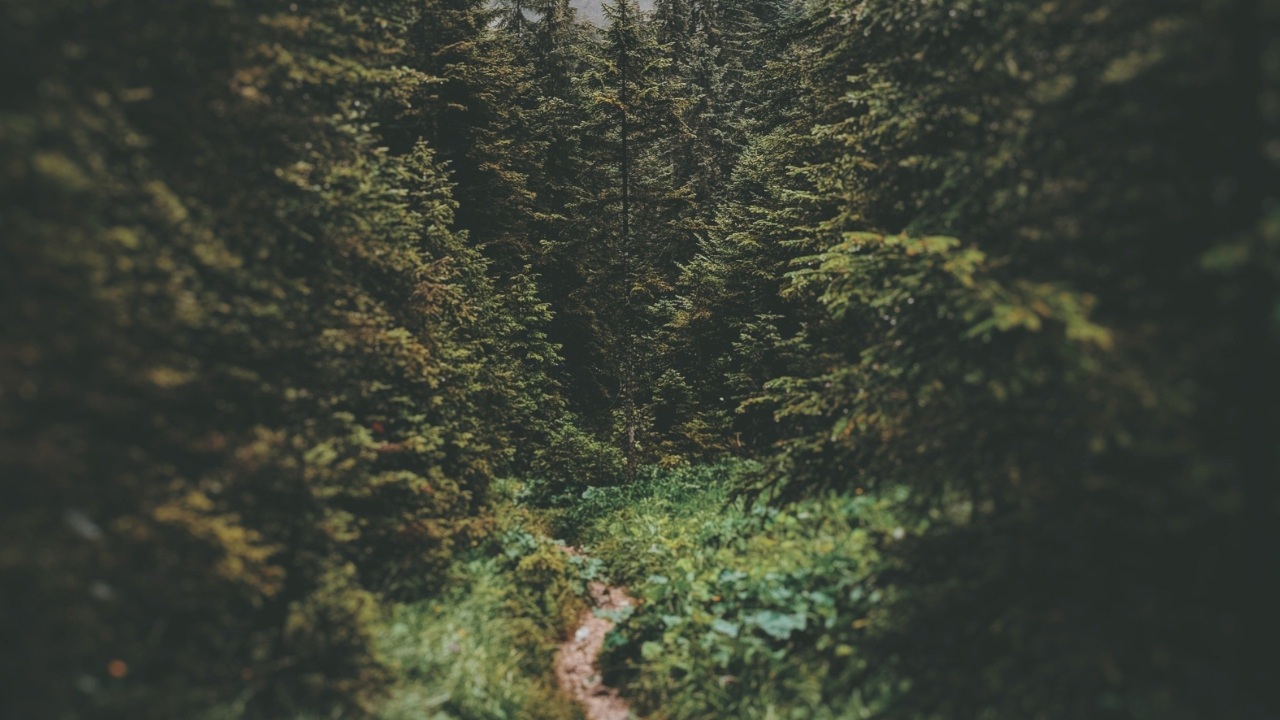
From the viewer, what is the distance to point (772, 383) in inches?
386

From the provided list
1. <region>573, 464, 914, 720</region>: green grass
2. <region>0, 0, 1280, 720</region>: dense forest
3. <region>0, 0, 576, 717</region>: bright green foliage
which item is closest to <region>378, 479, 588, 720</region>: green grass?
<region>0, 0, 1280, 720</region>: dense forest

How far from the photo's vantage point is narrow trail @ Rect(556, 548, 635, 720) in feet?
22.7

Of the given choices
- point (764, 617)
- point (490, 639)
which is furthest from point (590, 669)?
point (764, 617)

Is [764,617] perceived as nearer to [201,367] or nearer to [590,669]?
[590,669]

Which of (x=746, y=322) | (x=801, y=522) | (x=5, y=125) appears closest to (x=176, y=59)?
(x=5, y=125)

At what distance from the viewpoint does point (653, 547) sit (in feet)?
34.8

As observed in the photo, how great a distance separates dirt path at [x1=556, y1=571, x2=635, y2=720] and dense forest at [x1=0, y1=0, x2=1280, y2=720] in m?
0.20

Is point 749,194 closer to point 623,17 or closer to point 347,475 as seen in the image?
point 623,17

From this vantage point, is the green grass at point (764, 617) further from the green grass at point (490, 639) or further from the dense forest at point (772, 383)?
the green grass at point (490, 639)

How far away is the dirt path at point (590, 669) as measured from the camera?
6.93 metres

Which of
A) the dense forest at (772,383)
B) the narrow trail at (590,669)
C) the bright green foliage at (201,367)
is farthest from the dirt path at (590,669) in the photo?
the bright green foliage at (201,367)

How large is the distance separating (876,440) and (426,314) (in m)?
6.44

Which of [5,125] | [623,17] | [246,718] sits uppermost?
[623,17]

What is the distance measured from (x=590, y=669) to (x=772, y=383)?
5.19 m
